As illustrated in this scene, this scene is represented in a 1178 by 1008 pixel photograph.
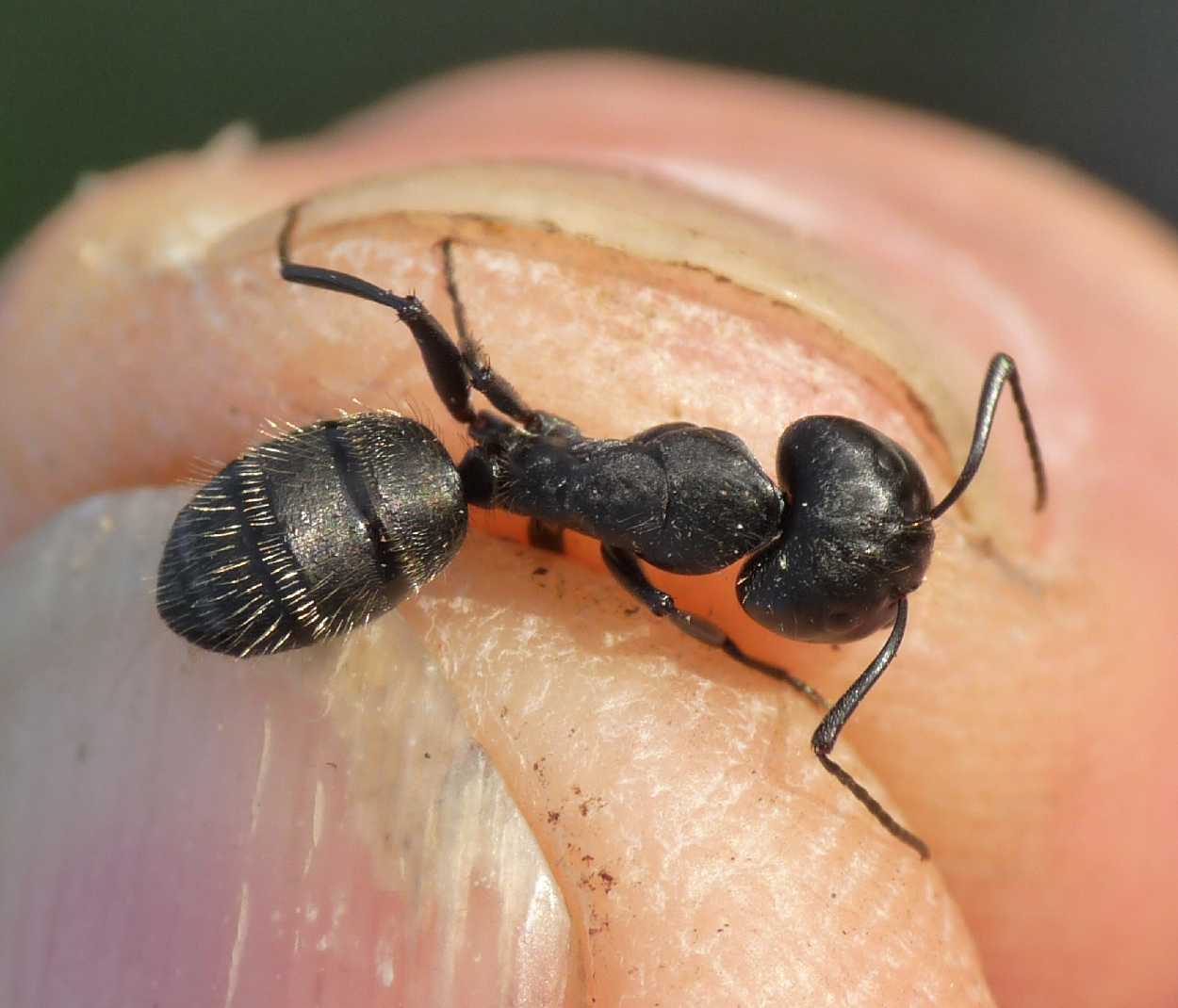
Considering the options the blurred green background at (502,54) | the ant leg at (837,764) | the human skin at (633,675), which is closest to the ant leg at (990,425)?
the human skin at (633,675)

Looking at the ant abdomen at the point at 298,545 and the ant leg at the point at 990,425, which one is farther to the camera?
the ant leg at the point at 990,425

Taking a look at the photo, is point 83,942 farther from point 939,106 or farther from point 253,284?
point 939,106

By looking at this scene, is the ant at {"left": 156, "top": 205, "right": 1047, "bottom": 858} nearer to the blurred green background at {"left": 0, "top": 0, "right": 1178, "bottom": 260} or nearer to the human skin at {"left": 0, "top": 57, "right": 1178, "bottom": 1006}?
the human skin at {"left": 0, "top": 57, "right": 1178, "bottom": 1006}

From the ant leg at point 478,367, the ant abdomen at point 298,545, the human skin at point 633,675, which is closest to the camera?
the human skin at point 633,675

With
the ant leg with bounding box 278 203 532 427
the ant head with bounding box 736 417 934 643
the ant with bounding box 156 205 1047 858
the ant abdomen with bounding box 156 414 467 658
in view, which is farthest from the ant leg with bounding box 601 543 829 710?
the ant leg with bounding box 278 203 532 427

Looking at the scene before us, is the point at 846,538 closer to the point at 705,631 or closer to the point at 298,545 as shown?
the point at 705,631

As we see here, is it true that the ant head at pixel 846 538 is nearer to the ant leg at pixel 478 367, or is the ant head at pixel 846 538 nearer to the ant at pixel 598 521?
the ant at pixel 598 521

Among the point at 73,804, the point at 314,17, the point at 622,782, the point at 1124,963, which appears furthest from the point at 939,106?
the point at 73,804

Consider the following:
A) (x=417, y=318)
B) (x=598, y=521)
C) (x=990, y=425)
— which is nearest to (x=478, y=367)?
(x=417, y=318)
